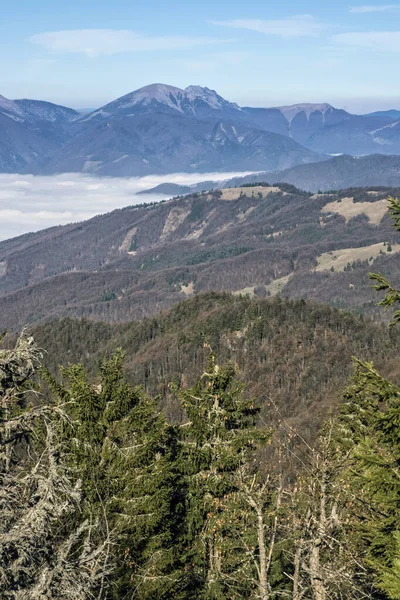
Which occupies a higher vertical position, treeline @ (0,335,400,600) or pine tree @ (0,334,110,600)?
pine tree @ (0,334,110,600)

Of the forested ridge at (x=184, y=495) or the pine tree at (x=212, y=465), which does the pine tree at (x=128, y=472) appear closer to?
the forested ridge at (x=184, y=495)

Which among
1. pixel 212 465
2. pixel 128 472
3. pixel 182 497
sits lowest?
pixel 182 497

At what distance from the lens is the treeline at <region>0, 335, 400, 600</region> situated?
12.6 metres

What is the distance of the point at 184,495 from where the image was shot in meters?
30.8

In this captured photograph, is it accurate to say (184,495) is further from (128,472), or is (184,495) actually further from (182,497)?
(128,472)

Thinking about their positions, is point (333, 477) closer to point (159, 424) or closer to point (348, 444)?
point (159, 424)

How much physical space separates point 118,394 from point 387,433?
14.5m

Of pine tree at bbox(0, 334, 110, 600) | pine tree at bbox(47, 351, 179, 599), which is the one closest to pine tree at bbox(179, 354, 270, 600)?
pine tree at bbox(47, 351, 179, 599)

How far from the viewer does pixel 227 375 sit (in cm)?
3369

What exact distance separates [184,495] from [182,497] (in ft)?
0.46

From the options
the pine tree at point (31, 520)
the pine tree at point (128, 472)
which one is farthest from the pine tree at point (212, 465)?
the pine tree at point (31, 520)

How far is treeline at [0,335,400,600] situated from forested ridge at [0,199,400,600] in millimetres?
59

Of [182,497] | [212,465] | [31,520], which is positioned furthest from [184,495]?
[31,520]

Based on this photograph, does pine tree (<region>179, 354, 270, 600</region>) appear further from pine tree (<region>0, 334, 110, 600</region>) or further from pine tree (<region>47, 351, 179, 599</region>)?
pine tree (<region>0, 334, 110, 600</region>)
